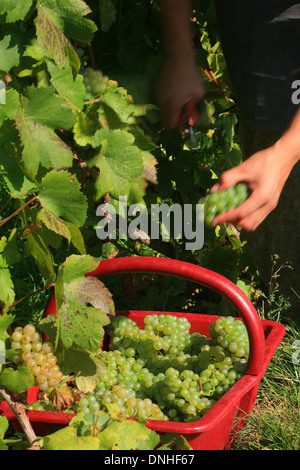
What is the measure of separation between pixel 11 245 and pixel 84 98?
1.52 ft

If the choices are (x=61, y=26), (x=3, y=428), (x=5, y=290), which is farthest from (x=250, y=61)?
(x=3, y=428)

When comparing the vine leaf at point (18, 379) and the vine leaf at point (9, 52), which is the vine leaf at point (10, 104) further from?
the vine leaf at point (18, 379)

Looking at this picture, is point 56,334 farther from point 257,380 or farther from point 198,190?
point 198,190

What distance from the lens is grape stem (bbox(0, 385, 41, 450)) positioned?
1.50 meters

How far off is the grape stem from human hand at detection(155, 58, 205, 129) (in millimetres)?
934

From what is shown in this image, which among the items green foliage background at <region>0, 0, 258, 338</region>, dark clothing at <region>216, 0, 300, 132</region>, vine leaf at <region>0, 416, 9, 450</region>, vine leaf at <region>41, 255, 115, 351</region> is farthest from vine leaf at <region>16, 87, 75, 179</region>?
dark clothing at <region>216, 0, 300, 132</region>

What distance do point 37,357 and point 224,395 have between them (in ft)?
1.52

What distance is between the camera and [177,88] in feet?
6.57

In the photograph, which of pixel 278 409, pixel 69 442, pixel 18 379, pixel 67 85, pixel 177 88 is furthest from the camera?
pixel 177 88

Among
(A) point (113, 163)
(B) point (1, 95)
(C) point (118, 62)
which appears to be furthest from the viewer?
(C) point (118, 62)

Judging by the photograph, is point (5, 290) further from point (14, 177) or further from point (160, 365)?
point (160, 365)

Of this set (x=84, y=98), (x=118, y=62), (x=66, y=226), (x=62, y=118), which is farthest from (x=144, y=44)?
(x=66, y=226)

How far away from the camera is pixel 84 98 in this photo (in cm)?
184

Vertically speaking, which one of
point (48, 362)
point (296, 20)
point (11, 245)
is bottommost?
point (48, 362)
